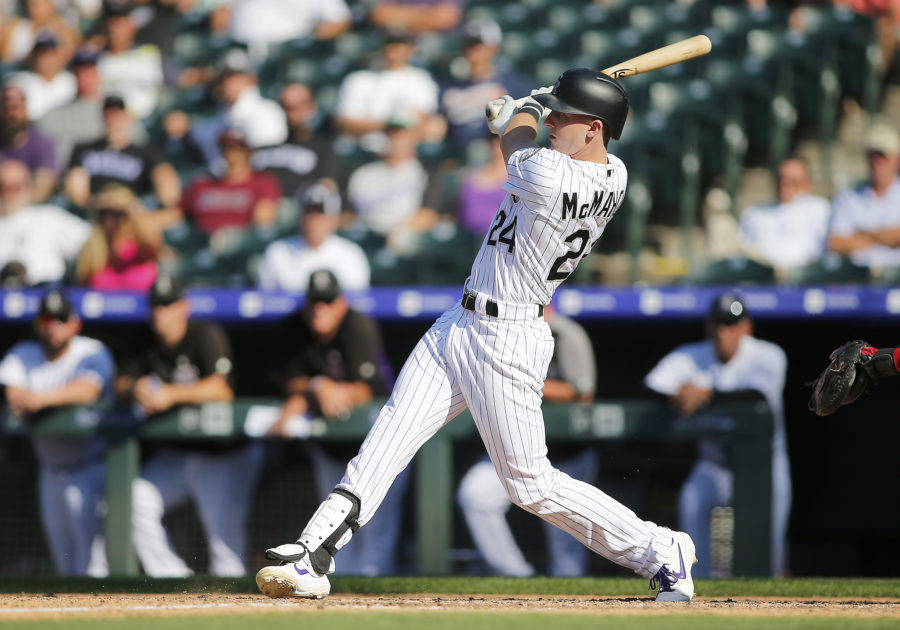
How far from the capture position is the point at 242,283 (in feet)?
22.3

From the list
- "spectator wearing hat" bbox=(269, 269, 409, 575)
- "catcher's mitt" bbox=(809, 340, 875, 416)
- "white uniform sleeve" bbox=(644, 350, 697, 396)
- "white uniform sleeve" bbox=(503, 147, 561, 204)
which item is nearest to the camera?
"white uniform sleeve" bbox=(503, 147, 561, 204)

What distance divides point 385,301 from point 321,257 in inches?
27.3

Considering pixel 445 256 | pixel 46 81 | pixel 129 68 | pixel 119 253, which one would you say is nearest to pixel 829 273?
pixel 445 256

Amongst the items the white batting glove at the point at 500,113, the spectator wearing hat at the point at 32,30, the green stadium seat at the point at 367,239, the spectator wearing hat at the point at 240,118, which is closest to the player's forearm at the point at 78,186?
the spectator wearing hat at the point at 240,118

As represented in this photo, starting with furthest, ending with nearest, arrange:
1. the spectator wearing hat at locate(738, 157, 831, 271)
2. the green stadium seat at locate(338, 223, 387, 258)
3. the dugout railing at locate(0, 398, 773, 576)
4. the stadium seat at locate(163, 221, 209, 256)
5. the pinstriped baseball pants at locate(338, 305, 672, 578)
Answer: the stadium seat at locate(163, 221, 209, 256) < the green stadium seat at locate(338, 223, 387, 258) < the spectator wearing hat at locate(738, 157, 831, 271) < the dugout railing at locate(0, 398, 773, 576) < the pinstriped baseball pants at locate(338, 305, 672, 578)

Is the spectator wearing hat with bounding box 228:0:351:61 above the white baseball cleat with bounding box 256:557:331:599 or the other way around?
above

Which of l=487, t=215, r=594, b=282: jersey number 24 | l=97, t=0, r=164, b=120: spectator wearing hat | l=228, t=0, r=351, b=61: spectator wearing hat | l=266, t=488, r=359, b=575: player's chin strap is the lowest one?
l=266, t=488, r=359, b=575: player's chin strap

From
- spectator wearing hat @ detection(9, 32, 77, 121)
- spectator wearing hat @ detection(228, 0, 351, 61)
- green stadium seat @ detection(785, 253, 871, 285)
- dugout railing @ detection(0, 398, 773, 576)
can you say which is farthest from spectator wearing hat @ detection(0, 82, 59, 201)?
green stadium seat @ detection(785, 253, 871, 285)

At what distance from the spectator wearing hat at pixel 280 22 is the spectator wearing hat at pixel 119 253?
349 centimetres

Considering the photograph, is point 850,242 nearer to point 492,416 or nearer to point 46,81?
point 492,416

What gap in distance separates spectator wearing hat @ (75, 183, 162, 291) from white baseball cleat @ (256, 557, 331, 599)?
319 cm

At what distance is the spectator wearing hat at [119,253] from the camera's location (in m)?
6.49

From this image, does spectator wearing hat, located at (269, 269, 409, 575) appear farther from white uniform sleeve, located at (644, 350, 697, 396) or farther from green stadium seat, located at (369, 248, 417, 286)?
white uniform sleeve, located at (644, 350, 697, 396)

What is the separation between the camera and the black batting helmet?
357cm
